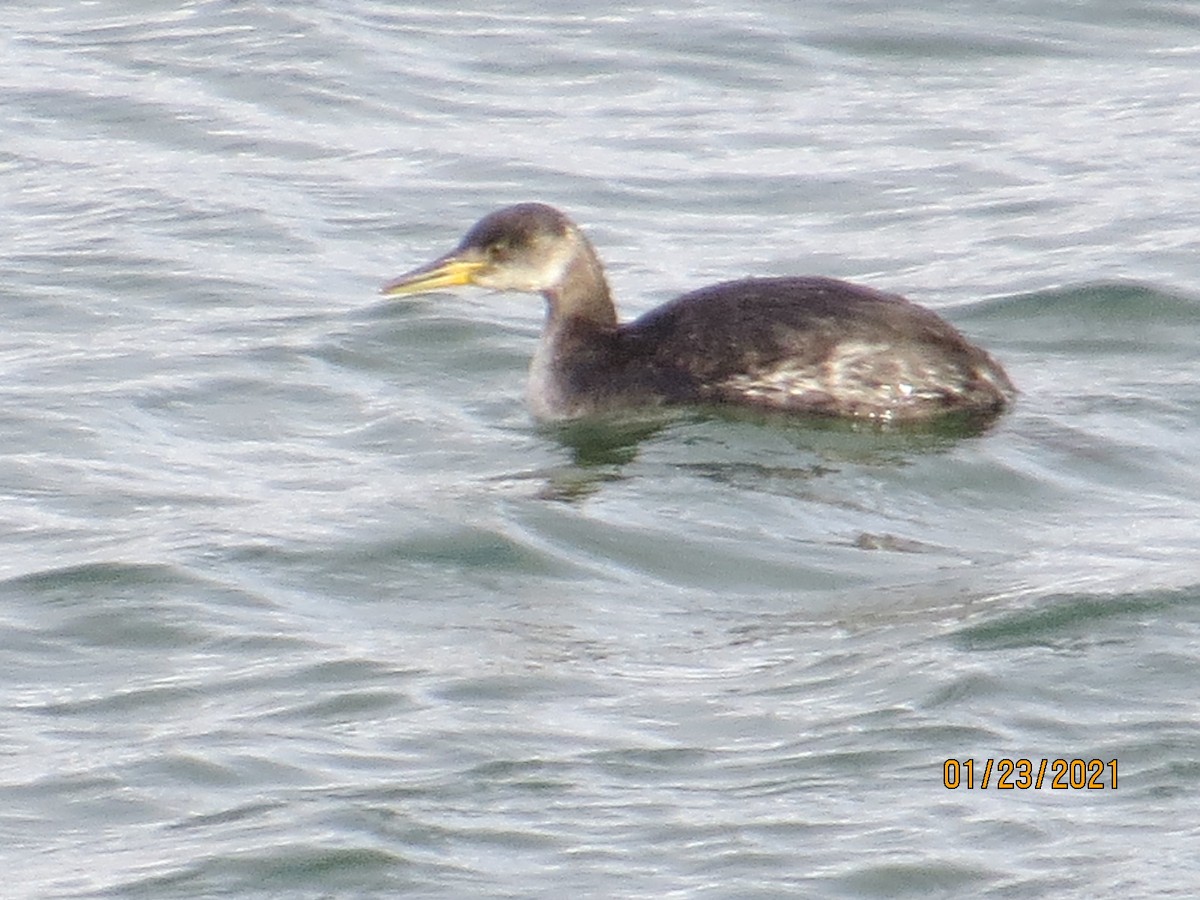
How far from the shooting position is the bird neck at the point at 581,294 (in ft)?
35.6

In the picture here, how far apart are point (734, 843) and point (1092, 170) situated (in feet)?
27.7

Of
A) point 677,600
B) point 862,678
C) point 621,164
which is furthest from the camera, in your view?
point 621,164

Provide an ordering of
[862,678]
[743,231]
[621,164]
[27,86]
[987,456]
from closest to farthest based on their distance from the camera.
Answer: [862,678] < [987,456] < [743,231] < [621,164] < [27,86]

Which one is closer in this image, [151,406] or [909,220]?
[151,406]

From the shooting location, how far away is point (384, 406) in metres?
10.6

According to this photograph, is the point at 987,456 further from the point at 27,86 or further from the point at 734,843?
the point at 27,86

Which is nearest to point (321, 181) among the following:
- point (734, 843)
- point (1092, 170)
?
point (1092, 170)
